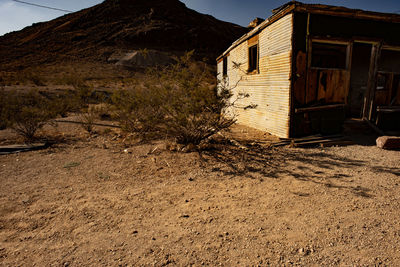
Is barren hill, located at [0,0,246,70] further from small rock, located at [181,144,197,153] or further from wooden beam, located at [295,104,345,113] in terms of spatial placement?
wooden beam, located at [295,104,345,113]

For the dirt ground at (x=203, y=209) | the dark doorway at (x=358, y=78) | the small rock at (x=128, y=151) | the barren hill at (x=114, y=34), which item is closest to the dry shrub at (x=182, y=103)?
the small rock at (x=128, y=151)

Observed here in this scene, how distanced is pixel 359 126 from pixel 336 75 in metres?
2.35

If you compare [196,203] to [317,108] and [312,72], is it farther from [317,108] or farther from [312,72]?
[312,72]

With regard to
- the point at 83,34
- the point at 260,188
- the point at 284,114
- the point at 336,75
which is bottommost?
the point at 260,188

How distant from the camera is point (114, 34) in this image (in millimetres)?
41625

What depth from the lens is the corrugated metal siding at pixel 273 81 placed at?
589 centimetres

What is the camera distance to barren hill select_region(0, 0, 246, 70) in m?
35.2

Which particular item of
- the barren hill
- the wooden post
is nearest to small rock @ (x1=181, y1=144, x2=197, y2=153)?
the wooden post

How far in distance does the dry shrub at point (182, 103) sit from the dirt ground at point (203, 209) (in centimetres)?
75

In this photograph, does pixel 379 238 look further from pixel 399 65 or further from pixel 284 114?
pixel 399 65

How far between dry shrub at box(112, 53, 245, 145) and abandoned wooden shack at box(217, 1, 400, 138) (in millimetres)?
1002

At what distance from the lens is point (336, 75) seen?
6211mm

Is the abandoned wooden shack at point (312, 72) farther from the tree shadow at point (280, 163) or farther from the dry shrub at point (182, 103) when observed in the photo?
the tree shadow at point (280, 163)

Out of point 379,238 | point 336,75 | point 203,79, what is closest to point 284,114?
point 336,75
